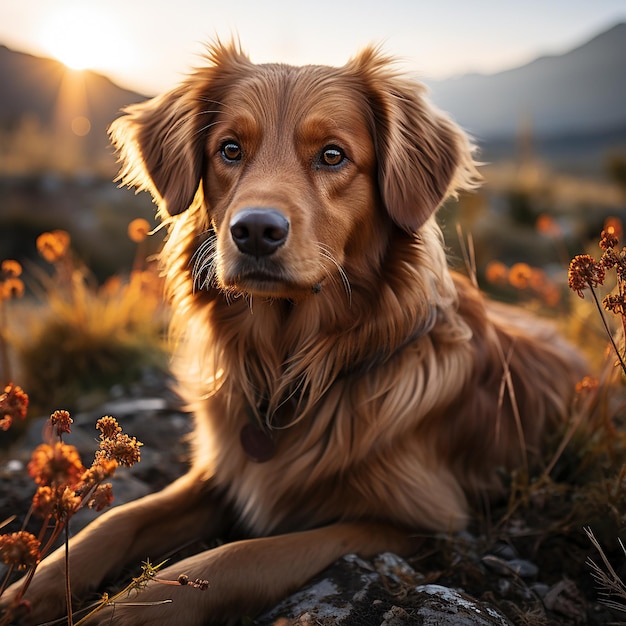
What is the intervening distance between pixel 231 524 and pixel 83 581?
752mm

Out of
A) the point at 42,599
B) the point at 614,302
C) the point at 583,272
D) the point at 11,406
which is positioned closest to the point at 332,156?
the point at 583,272

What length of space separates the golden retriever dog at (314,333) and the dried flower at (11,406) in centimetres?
86

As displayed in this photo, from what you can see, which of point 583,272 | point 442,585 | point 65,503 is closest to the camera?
point 65,503

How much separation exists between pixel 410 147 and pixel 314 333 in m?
0.85

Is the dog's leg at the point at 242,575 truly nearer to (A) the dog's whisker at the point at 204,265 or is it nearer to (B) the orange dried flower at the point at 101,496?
(B) the orange dried flower at the point at 101,496

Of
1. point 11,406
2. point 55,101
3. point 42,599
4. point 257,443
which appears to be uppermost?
point 55,101

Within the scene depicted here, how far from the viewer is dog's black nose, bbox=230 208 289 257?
214cm

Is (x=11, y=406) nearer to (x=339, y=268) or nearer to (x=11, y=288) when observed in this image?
(x=339, y=268)

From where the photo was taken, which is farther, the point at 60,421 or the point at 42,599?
the point at 42,599

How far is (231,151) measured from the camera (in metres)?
2.64

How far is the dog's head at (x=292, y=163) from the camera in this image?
7.46 feet

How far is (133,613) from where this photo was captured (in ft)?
6.82

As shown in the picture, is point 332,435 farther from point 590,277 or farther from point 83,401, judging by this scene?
point 83,401

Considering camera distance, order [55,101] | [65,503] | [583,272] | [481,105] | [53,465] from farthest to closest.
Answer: [481,105]
[55,101]
[583,272]
[65,503]
[53,465]
